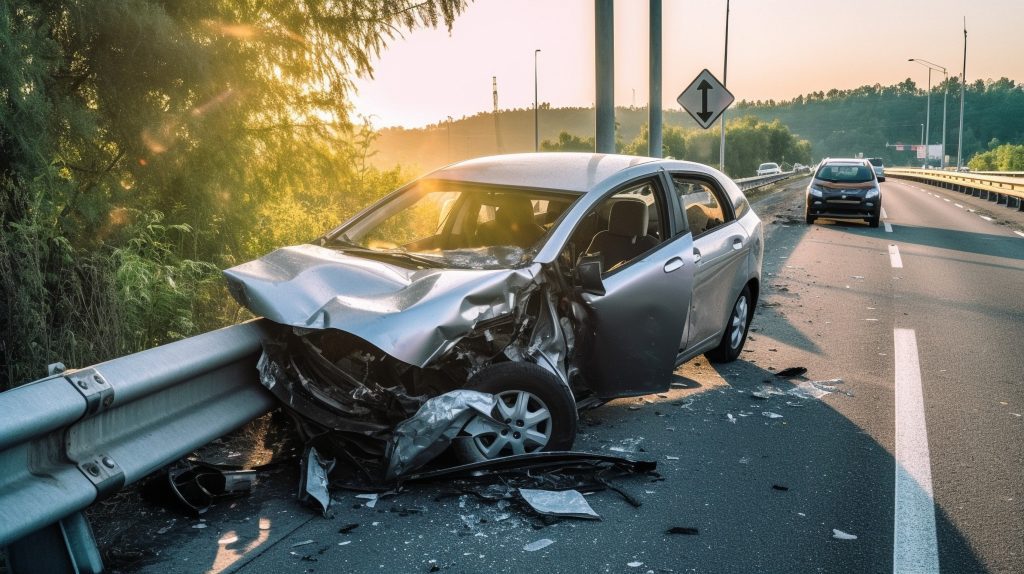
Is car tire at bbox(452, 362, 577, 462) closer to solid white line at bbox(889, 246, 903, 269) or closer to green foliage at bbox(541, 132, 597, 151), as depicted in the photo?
solid white line at bbox(889, 246, 903, 269)

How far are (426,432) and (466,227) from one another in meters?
2.45

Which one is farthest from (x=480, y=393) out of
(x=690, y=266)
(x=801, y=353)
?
(x=801, y=353)

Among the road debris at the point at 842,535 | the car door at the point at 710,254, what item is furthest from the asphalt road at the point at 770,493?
the car door at the point at 710,254

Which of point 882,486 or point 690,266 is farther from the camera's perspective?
point 690,266

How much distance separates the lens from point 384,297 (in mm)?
4422

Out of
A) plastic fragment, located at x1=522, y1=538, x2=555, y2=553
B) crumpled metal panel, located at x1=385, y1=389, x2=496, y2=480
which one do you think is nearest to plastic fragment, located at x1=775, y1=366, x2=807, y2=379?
crumpled metal panel, located at x1=385, y1=389, x2=496, y2=480

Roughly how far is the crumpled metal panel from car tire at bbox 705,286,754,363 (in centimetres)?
327

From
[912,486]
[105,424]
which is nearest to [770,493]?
[912,486]

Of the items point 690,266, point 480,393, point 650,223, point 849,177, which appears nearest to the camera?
point 480,393

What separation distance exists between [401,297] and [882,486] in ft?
8.85

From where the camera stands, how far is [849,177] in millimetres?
22125

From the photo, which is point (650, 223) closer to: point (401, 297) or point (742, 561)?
point (401, 297)

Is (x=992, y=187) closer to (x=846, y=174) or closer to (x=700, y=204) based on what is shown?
(x=846, y=174)

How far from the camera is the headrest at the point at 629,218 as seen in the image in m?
5.84
